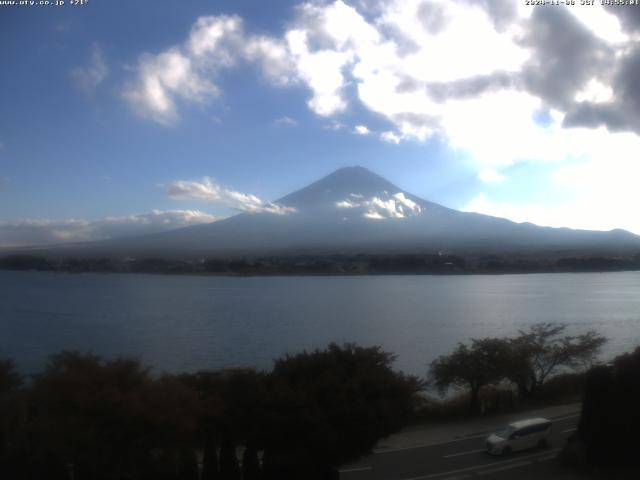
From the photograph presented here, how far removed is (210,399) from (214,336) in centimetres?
1025

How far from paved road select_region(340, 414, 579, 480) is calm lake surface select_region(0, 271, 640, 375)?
10.4 ft

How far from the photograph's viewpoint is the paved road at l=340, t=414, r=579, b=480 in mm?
5578

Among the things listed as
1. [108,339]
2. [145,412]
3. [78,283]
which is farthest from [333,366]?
[78,283]

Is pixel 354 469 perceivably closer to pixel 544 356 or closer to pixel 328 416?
pixel 328 416

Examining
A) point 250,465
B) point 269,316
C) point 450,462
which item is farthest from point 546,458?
point 269,316

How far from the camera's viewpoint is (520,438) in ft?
20.3

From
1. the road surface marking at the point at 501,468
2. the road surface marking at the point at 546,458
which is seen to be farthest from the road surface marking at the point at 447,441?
the road surface marking at the point at 501,468

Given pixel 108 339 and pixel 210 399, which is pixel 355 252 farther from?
pixel 210 399

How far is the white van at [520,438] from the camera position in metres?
6.11

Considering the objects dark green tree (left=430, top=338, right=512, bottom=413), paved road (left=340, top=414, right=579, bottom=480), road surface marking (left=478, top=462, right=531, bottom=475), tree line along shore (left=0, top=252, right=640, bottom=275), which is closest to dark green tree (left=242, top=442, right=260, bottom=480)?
paved road (left=340, top=414, right=579, bottom=480)

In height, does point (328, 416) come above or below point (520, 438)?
above

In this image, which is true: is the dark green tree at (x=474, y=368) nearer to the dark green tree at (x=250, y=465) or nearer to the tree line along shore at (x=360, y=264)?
the dark green tree at (x=250, y=465)

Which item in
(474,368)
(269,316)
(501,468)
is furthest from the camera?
(269,316)

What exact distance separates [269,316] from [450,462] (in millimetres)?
13481
